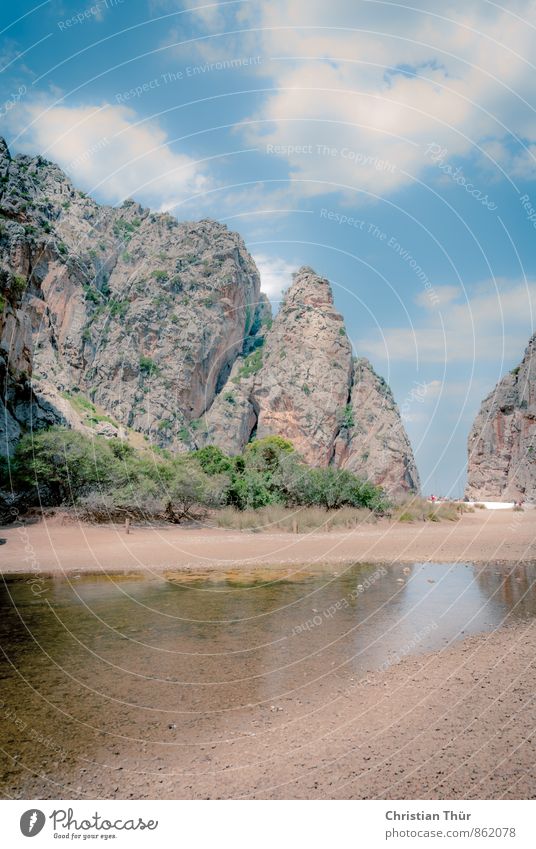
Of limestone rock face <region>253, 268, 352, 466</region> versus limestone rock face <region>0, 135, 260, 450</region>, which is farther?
limestone rock face <region>253, 268, 352, 466</region>

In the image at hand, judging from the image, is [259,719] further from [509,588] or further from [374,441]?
[374,441]

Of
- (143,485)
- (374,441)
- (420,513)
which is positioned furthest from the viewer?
(374,441)

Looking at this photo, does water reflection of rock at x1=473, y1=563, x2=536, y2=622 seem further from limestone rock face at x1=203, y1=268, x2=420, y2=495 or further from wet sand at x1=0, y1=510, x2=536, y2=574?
limestone rock face at x1=203, y1=268, x2=420, y2=495

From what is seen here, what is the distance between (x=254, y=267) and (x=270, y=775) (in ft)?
293

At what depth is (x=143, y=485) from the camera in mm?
24891

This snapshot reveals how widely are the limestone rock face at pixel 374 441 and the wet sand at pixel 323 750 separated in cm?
6780

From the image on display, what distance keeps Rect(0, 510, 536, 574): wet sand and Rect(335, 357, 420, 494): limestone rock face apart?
48971 millimetres

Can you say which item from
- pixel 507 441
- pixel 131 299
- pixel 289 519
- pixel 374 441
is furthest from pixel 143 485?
pixel 374 441

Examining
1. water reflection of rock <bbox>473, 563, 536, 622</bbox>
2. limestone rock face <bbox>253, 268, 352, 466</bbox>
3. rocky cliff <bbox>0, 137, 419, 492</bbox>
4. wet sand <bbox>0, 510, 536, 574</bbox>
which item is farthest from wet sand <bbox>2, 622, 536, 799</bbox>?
limestone rock face <bbox>253, 268, 352, 466</bbox>

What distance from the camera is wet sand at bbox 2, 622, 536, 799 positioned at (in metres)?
3.59

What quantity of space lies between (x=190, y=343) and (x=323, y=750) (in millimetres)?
70862

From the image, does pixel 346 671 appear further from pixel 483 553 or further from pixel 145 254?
pixel 145 254

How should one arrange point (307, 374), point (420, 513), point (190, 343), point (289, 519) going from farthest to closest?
1. point (307, 374)
2. point (190, 343)
3. point (420, 513)
4. point (289, 519)

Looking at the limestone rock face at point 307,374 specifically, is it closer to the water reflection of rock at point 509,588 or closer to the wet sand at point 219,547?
the wet sand at point 219,547
